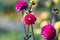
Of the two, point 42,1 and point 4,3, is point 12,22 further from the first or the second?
point 42,1

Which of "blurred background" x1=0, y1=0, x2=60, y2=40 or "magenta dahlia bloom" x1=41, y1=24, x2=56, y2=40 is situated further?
"blurred background" x1=0, y1=0, x2=60, y2=40

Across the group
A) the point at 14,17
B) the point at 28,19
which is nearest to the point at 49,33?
the point at 28,19

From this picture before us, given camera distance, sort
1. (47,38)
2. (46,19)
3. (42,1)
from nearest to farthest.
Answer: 1. (47,38)
2. (46,19)
3. (42,1)

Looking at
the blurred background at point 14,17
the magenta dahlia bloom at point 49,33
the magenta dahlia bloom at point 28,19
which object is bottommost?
the blurred background at point 14,17

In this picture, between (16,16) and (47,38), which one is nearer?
(47,38)

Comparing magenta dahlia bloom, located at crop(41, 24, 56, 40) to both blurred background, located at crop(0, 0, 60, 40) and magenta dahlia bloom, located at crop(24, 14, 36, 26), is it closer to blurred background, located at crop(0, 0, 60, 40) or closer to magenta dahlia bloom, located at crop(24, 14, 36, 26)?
magenta dahlia bloom, located at crop(24, 14, 36, 26)

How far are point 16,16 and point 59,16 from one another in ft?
0.98

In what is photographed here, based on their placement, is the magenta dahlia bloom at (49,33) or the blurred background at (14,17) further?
the blurred background at (14,17)

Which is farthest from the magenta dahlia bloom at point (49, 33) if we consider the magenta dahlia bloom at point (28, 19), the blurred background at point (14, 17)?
the blurred background at point (14, 17)

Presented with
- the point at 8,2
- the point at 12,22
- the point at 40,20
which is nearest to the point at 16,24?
the point at 12,22

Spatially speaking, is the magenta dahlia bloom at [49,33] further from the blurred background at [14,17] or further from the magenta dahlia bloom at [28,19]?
the blurred background at [14,17]

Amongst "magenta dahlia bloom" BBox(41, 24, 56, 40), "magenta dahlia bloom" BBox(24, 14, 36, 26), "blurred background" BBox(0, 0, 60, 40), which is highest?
"magenta dahlia bloom" BBox(24, 14, 36, 26)

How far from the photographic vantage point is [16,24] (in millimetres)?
1231

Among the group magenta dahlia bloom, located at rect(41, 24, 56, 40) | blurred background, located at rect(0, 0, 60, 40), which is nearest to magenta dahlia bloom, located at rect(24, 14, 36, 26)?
magenta dahlia bloom, located at rect(41, 24, 56, 40)
